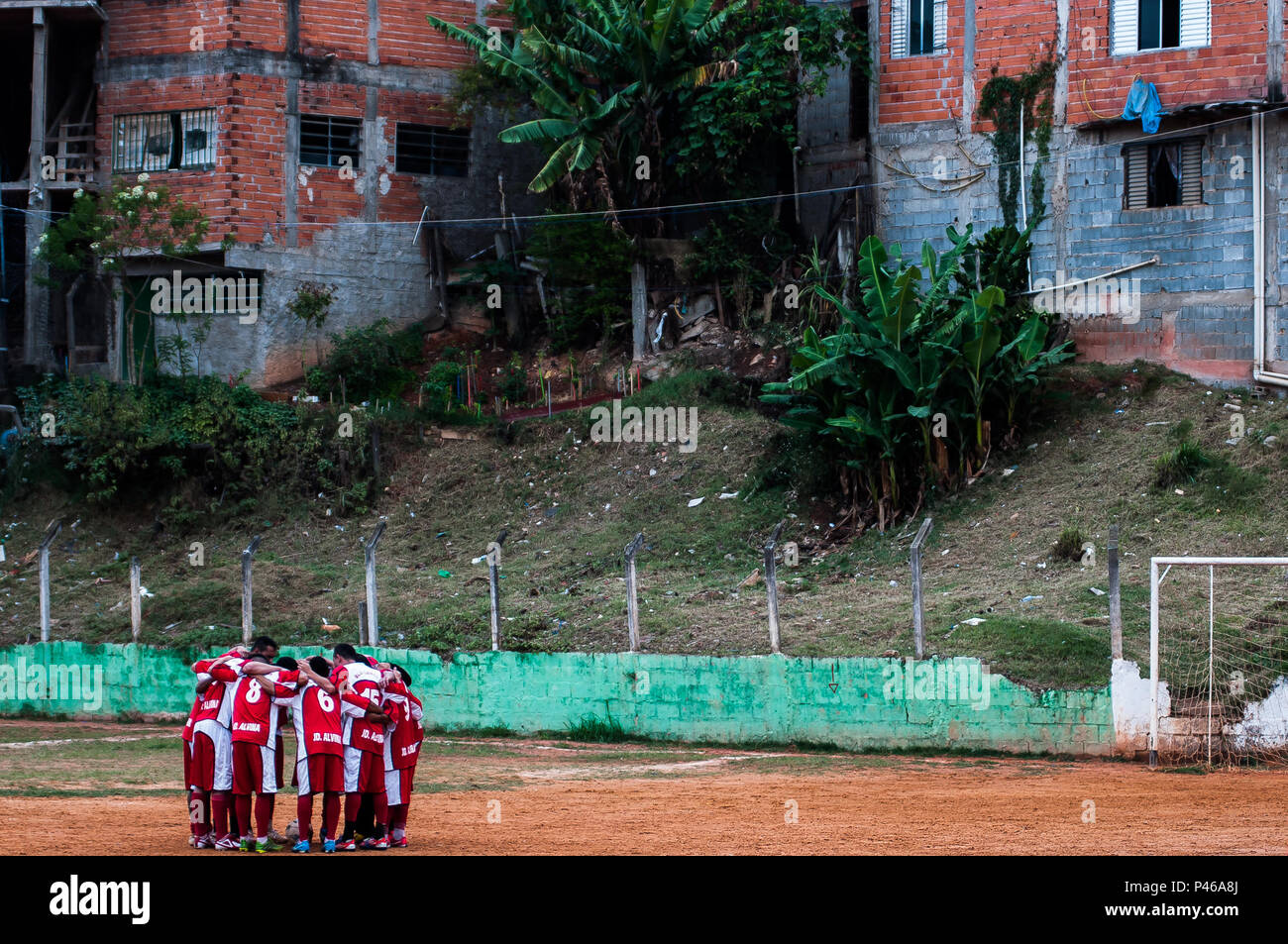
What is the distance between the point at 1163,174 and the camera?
24875mm

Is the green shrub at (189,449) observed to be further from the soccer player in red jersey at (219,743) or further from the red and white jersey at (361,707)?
the red and white jersey at (361,707)

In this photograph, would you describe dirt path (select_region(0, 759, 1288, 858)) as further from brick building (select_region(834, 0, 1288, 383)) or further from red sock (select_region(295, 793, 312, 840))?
brick building (select_region(834, 0, 1288, 383))

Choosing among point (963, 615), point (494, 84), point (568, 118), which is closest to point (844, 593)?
point (963, 615)

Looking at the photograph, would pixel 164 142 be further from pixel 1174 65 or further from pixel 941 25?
pixel 1174 65

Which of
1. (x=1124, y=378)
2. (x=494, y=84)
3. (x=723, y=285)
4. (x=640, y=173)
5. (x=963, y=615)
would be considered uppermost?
(x=494, y=84)

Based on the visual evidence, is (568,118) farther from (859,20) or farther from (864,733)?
(864,733)

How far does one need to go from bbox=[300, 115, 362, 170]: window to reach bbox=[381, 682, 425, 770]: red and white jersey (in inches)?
800

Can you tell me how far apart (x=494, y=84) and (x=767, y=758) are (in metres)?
17.6

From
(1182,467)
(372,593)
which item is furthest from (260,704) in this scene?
(1182,467)

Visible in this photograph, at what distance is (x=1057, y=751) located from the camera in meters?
15.7

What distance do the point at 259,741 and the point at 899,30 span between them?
65.3 feet

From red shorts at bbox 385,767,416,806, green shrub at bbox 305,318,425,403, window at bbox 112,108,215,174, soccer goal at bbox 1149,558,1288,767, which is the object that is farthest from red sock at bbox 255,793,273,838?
window at bbox 112,108,215,174

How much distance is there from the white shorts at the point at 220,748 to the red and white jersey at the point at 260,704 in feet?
0.46

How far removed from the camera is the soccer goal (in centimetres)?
1524
